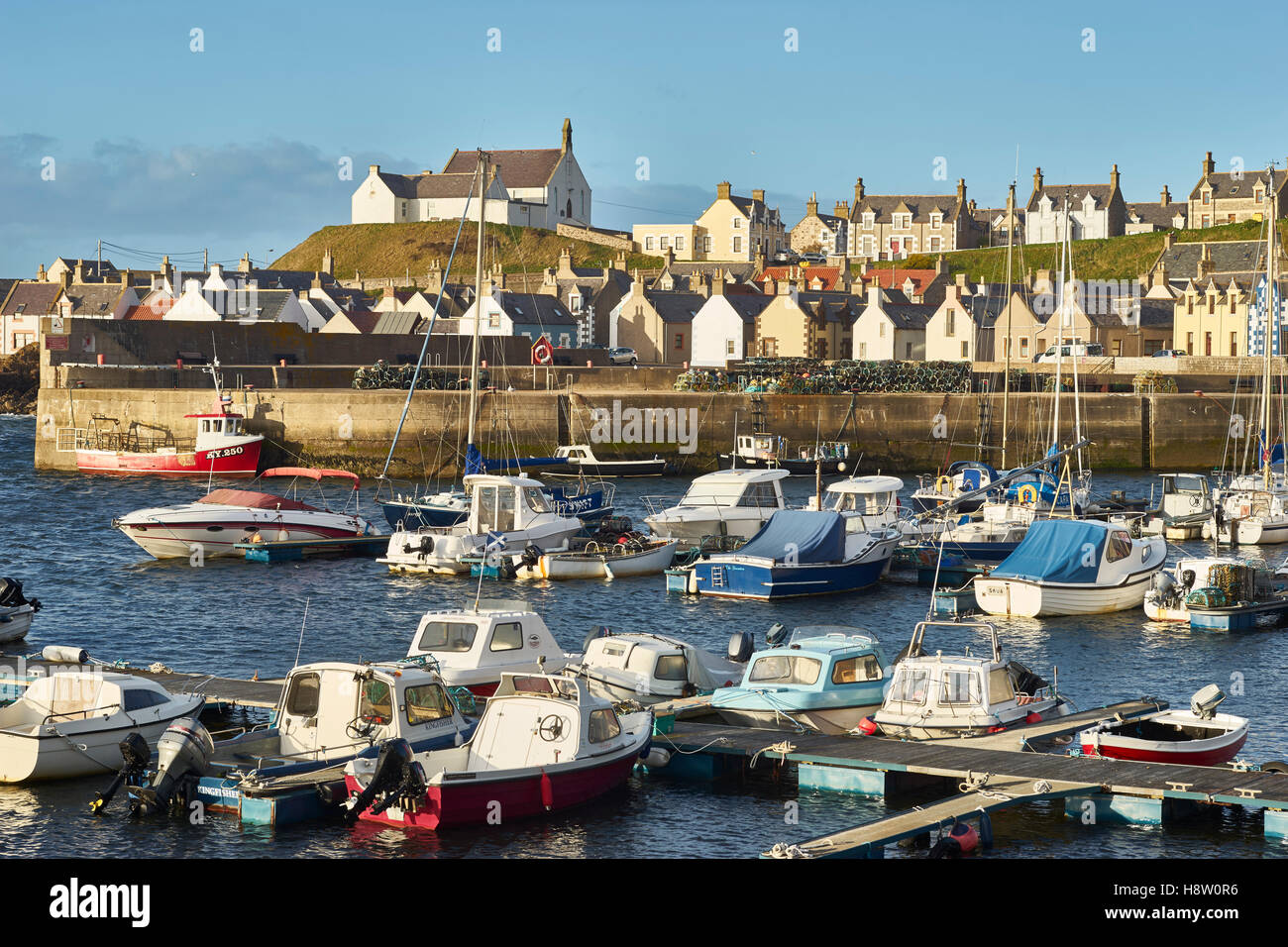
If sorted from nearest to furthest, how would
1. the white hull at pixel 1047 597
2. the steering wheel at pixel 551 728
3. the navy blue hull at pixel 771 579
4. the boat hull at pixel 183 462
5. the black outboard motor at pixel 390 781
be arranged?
the black outboard motor at pixel 390 781 → the steering wheel at pixel 551 728 → the white hull at pixel 1047 597 → the navy blue hull at pixel 771 579 → the boat hull at pixel 183 462

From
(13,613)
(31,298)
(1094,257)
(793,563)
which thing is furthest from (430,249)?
(13,613)

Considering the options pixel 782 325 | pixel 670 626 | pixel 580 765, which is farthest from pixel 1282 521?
pixel 782 325

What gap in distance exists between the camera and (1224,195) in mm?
131250

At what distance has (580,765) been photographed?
1909 centimetres

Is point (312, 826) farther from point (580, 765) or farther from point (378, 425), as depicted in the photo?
point (378, 425)

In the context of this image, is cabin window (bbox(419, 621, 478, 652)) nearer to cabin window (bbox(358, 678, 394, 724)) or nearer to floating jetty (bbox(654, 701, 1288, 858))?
Answer: floating jetty (bbox(654, 701, 1288, 858))

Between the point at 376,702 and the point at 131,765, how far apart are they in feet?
10.2

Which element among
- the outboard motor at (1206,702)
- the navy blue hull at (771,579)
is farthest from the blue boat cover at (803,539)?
the outboard motor at (1206,702)

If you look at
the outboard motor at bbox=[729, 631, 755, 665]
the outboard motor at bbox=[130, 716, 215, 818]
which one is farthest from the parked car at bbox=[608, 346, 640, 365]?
the outboard motor at bbox=[130, 716, 215, 818]

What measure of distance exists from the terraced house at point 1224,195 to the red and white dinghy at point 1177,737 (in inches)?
4606

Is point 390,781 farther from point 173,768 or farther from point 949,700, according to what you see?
point 949,700

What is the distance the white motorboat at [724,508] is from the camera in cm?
4309

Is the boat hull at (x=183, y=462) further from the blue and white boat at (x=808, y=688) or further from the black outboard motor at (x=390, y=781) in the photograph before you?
the black outboard motor at (x=390, y=781)
